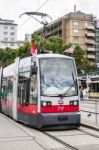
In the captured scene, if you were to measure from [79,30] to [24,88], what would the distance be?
117 metres

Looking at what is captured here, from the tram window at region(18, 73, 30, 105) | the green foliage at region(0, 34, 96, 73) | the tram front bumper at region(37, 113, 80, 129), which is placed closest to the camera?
the tram front bumper at region(37, 113, 80, 129)

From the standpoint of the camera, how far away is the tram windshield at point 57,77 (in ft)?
57.9

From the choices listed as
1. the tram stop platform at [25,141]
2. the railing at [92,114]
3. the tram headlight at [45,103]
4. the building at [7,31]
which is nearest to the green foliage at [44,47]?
the railing at [92,114]

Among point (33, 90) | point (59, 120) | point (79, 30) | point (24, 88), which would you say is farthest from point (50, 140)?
point (79, 30)

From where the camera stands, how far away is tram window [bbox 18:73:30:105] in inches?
744

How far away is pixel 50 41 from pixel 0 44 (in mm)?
64975

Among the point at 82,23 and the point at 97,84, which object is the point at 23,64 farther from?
the point at 82,23

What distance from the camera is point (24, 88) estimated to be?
19.6m

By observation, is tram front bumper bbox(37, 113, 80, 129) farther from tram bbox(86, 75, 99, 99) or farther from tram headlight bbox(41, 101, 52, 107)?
tram bbox(86, 75, 99, 99)

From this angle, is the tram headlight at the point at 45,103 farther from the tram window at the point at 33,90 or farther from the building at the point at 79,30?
the building at the point at 79,30

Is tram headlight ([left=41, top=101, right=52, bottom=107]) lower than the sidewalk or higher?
higher

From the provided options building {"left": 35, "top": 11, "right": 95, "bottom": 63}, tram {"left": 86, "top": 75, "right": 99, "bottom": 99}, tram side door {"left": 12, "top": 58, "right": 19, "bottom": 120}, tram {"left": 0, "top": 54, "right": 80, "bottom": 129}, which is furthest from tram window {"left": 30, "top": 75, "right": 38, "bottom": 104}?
building {"left": 35, "top": 11, "right": 95, "bottom": 63}

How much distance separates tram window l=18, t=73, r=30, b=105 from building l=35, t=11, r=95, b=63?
112 metres

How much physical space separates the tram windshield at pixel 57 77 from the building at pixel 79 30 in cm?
11458
